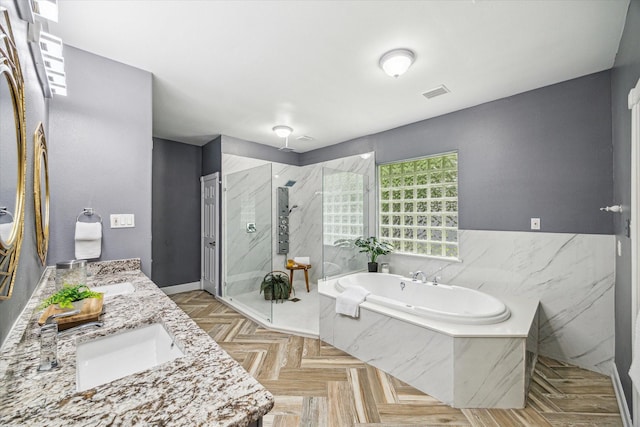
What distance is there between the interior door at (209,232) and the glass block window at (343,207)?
176cm

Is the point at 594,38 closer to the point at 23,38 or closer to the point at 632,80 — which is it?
the point at 632,80

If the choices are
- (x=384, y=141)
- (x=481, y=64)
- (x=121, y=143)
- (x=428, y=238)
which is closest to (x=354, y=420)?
(x=428, y=238)

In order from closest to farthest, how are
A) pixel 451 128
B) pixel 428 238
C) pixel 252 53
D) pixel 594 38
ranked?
pixel 594 38 → pixel 252 53 → pixel 451 128 → pixel 428 238

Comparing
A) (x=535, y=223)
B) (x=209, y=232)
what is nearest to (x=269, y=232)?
(x=209, y=232)

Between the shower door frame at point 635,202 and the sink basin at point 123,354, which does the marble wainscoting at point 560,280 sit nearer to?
the shower door frame at point 635,202

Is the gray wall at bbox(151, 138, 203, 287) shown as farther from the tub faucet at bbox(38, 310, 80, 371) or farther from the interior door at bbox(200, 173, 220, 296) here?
the tub faucet at bbox(38, 310, 80, 371)

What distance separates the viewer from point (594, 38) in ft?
6.17

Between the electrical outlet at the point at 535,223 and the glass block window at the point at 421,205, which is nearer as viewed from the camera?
the electrical outlet at the point at 535,223

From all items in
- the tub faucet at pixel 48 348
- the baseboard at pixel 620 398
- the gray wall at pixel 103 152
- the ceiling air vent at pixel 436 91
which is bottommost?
the baseboard at pixel 620 398

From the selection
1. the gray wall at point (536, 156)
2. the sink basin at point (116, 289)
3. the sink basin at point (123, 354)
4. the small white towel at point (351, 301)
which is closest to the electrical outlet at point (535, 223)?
the gray wall at point (536, 156)

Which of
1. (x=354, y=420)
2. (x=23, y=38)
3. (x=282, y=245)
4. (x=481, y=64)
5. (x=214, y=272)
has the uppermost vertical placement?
(x=481, y=64)

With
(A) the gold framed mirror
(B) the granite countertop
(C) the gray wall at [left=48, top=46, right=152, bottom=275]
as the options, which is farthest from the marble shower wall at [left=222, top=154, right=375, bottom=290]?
(B) the granite countertop

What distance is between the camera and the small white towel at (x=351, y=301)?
7.98 feet

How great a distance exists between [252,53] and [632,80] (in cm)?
246
